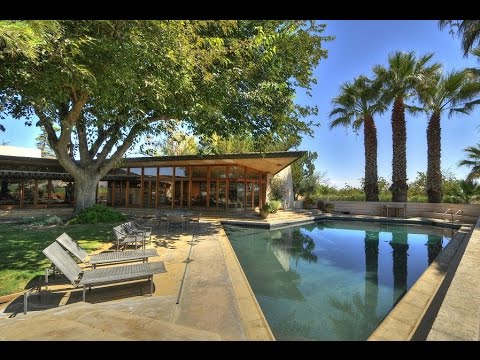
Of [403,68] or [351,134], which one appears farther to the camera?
[351,134]

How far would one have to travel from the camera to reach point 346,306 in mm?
5516

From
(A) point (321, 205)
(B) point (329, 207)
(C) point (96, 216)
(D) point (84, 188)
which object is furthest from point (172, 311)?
(A) point (321, 205)

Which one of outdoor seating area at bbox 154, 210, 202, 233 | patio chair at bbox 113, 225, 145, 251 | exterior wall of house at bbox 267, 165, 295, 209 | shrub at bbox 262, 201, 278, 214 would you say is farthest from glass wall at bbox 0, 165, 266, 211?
patio chair at bbox 113, 225, 145, 251

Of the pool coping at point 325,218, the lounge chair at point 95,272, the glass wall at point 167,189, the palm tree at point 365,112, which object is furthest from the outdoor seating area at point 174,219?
the palm tree at point 365,112

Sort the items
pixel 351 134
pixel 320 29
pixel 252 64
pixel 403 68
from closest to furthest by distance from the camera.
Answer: pixel 252 64 → pixel 320 29 → pixel 403 68 → pixel 351 134

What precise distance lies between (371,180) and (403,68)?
7.94m

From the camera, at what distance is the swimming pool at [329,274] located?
16.0ft

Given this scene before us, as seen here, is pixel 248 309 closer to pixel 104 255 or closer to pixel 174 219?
pixel 104 255

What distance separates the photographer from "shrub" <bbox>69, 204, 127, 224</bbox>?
41.9ft

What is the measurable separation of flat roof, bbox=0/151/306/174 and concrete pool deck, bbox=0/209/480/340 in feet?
29.8

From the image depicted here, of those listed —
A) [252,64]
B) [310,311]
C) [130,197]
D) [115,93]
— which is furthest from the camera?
[130,197]

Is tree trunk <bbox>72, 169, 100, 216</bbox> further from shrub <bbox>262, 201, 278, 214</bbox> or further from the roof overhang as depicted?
shrub <bbox>262, 201, 278, 214</bbox>
